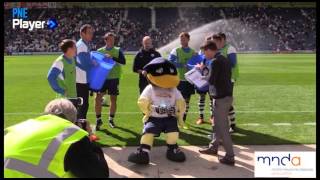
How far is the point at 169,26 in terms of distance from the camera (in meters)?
54.1

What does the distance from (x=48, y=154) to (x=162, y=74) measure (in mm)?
4346

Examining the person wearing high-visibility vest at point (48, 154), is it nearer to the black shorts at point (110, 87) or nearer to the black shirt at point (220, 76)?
the black shirt at point (220, 76)

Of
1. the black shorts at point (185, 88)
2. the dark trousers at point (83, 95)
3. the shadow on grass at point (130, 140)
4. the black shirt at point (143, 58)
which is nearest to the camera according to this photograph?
the shadow on grass at point (130, 140)

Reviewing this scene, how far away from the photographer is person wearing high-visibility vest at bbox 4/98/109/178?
300 cm

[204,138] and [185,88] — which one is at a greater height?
[185,88]

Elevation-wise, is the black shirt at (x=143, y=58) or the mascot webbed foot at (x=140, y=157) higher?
the black shirt at (x=143, y=58)

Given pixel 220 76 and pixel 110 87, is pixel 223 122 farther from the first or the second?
pixel 110 87

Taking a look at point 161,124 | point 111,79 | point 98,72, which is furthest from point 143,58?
point 161,124

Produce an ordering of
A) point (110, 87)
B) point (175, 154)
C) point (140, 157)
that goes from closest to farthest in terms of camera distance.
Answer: point (140, 157) → point (175, 154) → point (110, 87)

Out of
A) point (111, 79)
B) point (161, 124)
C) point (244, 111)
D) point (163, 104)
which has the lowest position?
point (244, 111)

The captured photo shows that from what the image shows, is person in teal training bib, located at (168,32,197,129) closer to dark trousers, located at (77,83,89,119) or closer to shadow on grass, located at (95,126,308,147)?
shadow on grass, located at (95,126,308,147)

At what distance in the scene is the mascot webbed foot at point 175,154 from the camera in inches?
276

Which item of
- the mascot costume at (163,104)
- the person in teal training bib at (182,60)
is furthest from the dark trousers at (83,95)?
the person in teal training bib at (182,60)

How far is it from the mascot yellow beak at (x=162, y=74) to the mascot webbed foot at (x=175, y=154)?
0.94 metres
